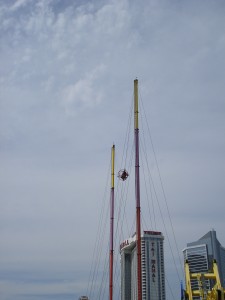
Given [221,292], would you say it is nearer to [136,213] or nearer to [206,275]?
[206,275]

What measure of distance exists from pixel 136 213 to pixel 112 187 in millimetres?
39394

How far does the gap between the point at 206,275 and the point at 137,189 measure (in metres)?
23.3

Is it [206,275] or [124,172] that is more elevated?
[124,172]

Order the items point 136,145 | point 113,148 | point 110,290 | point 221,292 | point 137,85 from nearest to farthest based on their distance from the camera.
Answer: point 221,292 → point 136,145 → point 137,85 → point 110,290 → point 113,148

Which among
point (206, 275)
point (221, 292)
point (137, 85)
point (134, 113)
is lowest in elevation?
point (221, 292)

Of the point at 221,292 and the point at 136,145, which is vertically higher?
the point at 136,145

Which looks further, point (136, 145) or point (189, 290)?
point (136, 145)

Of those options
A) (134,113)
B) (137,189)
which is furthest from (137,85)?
(137,189)

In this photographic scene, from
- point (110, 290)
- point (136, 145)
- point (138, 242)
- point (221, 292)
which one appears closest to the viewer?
point (221, 292)

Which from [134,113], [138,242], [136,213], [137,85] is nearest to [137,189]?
[136,213]

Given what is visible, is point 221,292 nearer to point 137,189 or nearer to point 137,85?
point 137,189

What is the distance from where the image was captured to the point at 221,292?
138 ft

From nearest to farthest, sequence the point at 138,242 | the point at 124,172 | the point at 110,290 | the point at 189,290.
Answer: the point at 189,290 → the point at 138,242 → the point at 124,172 → the point at 110,290

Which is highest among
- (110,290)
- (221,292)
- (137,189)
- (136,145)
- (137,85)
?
(137,85)
